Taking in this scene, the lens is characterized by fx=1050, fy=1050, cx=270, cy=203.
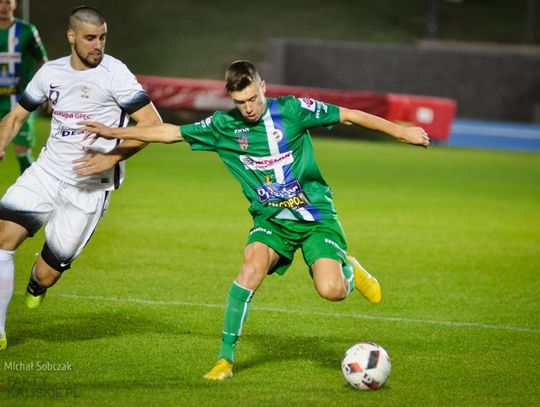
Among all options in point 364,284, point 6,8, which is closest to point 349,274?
point 364,284

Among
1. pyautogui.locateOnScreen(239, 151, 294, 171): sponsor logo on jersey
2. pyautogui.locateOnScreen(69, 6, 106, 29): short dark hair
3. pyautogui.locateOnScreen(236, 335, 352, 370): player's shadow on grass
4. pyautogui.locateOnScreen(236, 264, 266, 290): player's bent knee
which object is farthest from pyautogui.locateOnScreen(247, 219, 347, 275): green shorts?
pyautogui.locateOnScreen(69, 6, 106, 29): short dark hair

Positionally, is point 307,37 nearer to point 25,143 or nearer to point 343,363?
point 25,143

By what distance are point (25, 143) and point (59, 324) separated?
5336mm

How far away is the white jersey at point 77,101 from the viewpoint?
7312 millimetres

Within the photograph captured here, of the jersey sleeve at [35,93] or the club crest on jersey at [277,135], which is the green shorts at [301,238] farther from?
the jersey sleeve at [35,93]

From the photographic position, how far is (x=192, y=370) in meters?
6.71

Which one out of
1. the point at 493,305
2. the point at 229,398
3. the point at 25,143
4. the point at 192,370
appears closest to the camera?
the point at 229,398

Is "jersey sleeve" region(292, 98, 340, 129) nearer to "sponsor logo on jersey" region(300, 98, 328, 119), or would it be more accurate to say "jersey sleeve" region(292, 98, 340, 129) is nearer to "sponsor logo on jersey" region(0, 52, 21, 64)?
"sponsor logo on jersey" region(300, 98, 328, 119)

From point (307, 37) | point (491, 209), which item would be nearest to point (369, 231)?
point (491, 209)

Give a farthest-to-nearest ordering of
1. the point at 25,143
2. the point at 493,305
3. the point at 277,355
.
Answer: the point at 25,143 → the point at 493,305 → the point at 277,355

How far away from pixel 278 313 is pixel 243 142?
7.23 ft

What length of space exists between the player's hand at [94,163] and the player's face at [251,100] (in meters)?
1.17

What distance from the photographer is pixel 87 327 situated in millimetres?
7832

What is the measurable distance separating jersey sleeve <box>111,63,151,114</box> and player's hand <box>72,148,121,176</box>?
357mm
